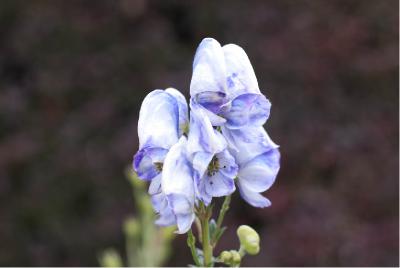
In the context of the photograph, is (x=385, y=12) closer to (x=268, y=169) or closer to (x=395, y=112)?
(x=395, y=112)

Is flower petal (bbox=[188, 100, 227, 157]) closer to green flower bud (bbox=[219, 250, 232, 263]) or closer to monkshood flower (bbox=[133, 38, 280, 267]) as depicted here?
monkshood flower (bbox=[133, 38, 280, 267])

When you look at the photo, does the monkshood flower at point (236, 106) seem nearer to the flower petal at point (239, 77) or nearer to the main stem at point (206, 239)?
the flower petal at point (239, 77)

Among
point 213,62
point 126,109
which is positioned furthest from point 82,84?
point 213,62

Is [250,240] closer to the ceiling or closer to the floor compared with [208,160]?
closer to the floor

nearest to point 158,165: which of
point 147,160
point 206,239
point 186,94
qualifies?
point 147,160

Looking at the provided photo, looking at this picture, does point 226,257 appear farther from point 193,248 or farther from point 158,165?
point 158,165

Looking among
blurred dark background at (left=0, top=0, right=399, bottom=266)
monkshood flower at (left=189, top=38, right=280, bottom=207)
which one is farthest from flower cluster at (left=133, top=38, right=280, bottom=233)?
blurred dark background at (left=0, top=0, right=399, bottom=266)

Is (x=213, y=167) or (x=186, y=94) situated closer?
(x=213, y=167)

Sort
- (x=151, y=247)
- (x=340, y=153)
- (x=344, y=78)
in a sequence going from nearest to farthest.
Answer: (x=151, y=247)
(x=340, y=153)
(x=344, y=78)
